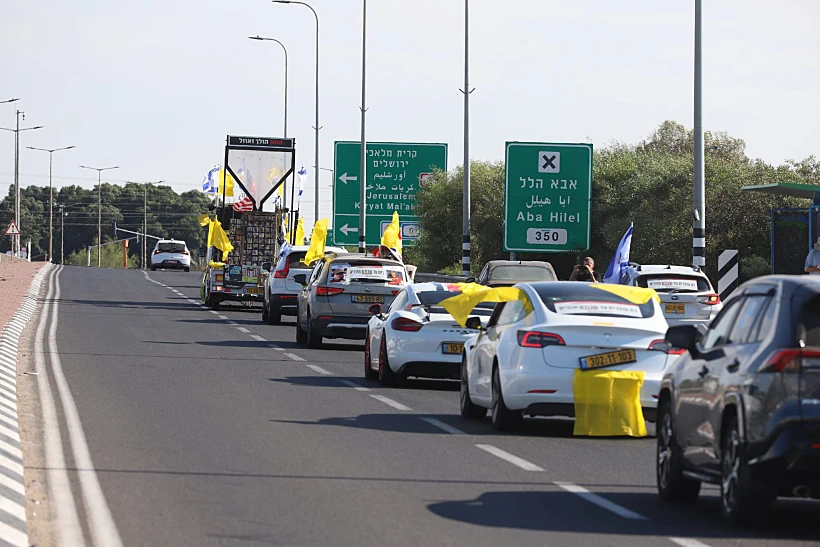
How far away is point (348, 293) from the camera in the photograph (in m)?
27.8

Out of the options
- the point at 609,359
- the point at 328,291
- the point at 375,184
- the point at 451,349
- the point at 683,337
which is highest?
the point at 375,184

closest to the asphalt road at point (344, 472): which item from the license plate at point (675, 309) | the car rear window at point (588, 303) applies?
the car rear window at point (588, 303)

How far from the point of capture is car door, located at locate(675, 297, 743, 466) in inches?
381

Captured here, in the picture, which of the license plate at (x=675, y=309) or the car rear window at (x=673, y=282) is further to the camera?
the car rear window at (x=673, y=282)

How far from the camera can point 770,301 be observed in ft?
30.3

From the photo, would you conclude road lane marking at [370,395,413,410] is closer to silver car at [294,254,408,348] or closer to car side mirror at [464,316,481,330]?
car side mirror at [464,316,481,330]

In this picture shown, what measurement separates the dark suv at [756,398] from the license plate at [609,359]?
4203 millimetres

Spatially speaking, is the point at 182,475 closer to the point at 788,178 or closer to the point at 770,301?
the point at 770,301

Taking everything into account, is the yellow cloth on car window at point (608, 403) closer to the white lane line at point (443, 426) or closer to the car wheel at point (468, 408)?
the white lane line at point (443, 426)

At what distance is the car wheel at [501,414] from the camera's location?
14867mm

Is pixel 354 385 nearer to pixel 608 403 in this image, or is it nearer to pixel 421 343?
pixel 421 343

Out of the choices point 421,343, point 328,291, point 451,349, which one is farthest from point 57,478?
point 328,291

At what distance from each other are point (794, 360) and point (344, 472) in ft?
13.5

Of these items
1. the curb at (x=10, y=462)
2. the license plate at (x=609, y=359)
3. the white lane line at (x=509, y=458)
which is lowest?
the white lane line at (x=509, y=458)
